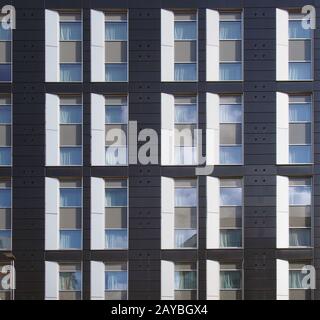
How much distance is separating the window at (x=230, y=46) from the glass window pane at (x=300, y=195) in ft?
15.3

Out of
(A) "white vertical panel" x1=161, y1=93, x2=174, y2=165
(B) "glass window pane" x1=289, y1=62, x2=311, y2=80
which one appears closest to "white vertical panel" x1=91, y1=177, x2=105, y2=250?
(A) "white vertical panel" x1=161, y1=93, x2=174, y2=165

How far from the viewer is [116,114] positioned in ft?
78.8

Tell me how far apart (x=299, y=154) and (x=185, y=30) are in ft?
20.9

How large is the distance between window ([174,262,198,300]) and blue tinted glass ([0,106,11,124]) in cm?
834

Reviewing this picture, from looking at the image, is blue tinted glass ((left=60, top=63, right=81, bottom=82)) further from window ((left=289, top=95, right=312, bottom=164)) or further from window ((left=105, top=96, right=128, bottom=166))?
window ((left=289, top=95, right=312, bottom=164))

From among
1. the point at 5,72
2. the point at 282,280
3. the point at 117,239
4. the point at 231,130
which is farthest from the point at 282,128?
the point at 5,72

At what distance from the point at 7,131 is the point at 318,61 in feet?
39.3

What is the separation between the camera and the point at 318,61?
2398cm

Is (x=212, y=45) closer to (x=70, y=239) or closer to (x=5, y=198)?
(x=70, y=239)

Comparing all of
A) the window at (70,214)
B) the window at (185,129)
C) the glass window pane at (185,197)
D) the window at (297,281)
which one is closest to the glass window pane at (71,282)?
the window at (70,214)

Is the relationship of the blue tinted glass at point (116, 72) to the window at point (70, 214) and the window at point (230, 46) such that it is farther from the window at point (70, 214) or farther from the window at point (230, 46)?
the window at point (70, 214)
